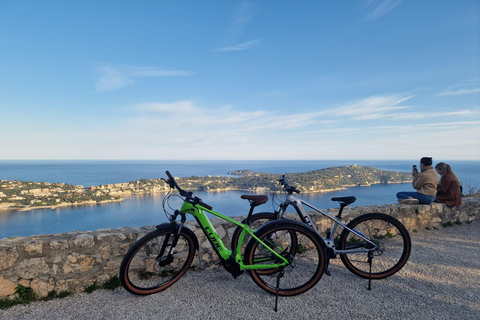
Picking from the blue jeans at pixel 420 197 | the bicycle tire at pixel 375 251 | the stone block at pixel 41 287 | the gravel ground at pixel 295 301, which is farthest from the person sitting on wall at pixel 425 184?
the stone block at pixel 41 287

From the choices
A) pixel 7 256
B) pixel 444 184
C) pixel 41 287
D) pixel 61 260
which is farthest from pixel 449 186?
pixel 7 256

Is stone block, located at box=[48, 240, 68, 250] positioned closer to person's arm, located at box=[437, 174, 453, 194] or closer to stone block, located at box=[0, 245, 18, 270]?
stone block, located at box=[0, 245, 18, 270]

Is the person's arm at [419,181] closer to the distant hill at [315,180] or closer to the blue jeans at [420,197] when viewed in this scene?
the blue jeans at [420,197]

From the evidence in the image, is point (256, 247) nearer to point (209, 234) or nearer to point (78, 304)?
point (209, 234)

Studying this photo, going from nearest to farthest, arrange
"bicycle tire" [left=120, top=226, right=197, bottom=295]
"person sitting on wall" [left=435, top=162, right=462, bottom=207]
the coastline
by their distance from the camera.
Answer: "bicycle tire" [left=120, top=226, right=197, bottom=295] → "person sitting on wall" [left=435, top=162, right=462, bottom=207] → the coastline

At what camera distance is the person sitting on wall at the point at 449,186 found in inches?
215

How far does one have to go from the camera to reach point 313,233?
265 cm

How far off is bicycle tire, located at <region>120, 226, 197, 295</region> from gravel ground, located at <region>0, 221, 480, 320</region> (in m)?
0.14

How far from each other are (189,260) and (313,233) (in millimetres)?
1576

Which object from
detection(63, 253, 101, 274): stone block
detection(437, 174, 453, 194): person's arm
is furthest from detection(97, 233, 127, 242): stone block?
detection(437, 174, 453, 194): person's arm

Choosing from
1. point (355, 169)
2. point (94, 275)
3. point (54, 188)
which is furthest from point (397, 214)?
point (54, 188)

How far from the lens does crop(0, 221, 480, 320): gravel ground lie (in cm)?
231

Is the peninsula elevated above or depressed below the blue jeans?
below

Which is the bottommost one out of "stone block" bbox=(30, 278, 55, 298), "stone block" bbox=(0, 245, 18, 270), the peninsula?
the peninsula
